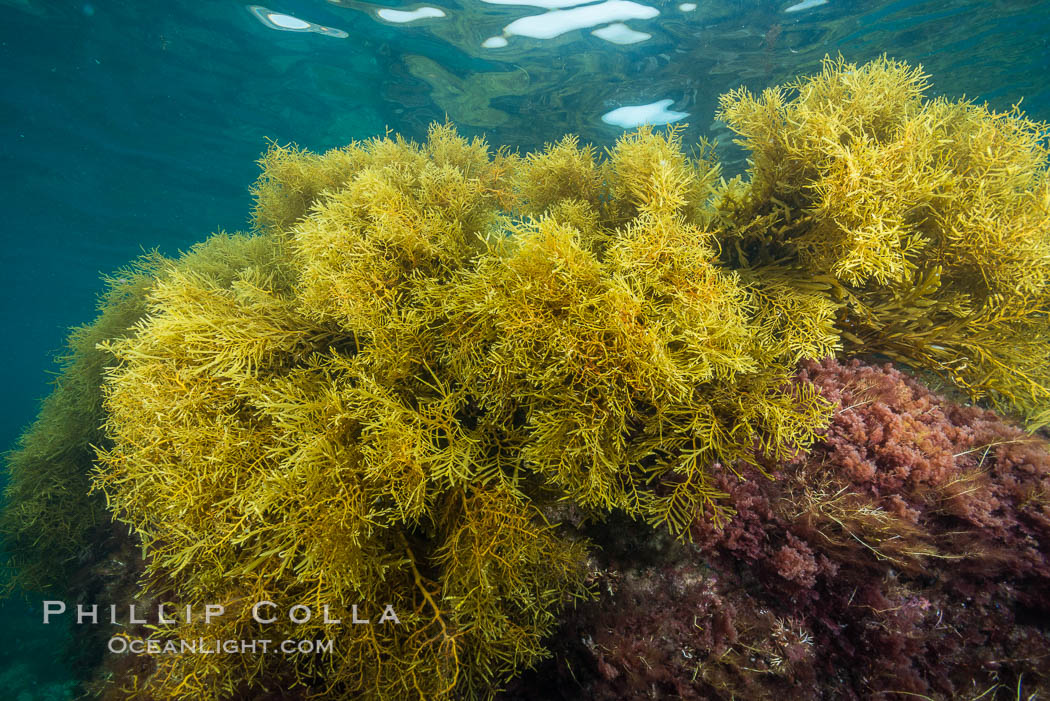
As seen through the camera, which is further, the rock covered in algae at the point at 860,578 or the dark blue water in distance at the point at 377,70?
the dark blue water in distance at the point at 377,70

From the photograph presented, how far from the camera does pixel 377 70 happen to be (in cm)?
1232

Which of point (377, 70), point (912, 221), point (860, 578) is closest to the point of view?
point (860, 578)

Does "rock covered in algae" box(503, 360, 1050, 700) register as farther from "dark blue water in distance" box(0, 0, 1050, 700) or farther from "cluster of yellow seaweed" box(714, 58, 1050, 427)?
"dark blue water in distance" box(0, 0, 1050, 700)

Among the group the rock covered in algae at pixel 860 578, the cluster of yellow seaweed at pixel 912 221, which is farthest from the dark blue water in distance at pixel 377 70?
the rock covered in algae at pixel 860 578

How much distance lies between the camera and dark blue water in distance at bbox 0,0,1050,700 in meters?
10.1

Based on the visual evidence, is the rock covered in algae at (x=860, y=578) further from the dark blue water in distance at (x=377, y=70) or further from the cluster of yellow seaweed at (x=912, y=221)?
the dark blue water in distance at (x=377, y=70)

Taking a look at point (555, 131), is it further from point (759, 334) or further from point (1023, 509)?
point (1023, 509)

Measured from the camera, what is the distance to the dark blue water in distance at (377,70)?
10.1 meters

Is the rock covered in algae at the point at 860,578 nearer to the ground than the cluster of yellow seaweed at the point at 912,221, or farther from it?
nearer to the ground

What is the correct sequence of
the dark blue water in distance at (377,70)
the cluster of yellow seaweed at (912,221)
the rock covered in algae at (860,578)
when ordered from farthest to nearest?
1. the dark blue water in distance at (377,70)
2. the cluster of yellow seaweed at (912,221)
3. the rock covered in algae at (860,578)

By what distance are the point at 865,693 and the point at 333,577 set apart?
143 inches

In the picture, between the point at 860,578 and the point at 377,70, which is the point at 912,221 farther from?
the point at 377,70

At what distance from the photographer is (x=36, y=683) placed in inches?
433

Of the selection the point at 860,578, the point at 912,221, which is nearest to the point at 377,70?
the point at 912,221
